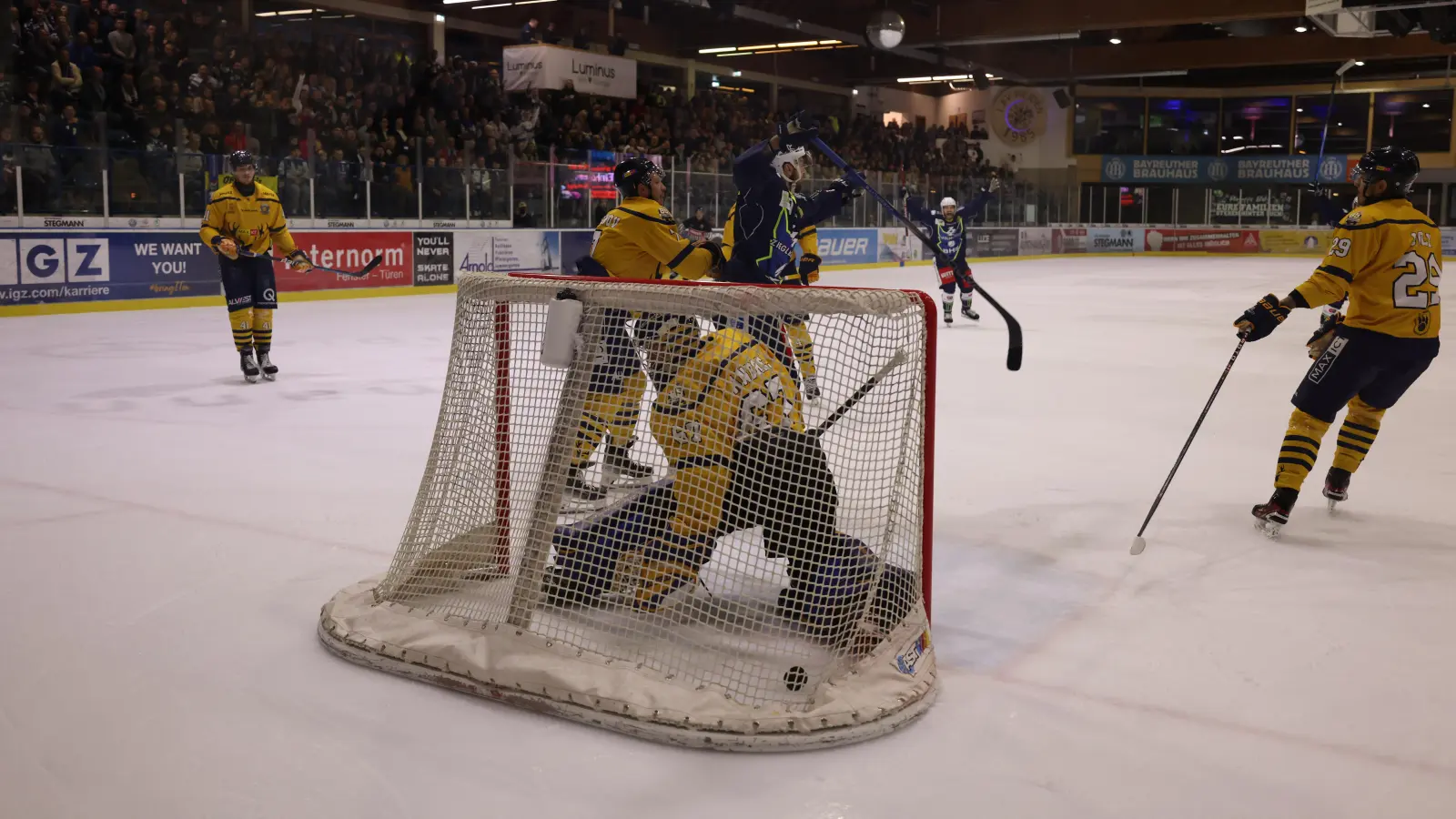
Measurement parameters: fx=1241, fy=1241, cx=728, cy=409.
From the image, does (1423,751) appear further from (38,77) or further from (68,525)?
(38,77)

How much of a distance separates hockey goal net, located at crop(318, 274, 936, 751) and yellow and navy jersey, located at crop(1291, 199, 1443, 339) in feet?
6.42

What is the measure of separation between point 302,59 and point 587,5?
22.4 feet

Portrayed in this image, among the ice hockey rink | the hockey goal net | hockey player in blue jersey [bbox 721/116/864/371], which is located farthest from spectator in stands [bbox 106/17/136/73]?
the hockey goal net

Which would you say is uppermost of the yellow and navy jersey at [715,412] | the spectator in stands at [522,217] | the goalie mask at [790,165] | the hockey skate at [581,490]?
the spectator in stands at [522,217]

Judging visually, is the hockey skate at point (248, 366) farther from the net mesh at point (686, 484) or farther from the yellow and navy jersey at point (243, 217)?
the net mesh at point (686, 484)

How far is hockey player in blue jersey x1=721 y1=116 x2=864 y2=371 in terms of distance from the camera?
4.61 meters

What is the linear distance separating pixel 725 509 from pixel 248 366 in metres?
5.49

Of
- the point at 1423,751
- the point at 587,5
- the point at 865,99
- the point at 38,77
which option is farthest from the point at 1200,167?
the point at 1423,751

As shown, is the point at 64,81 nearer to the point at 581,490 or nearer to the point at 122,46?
the point at 122,46

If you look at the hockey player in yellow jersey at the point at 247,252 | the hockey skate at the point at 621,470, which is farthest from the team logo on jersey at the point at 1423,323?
the hockey player in yellow jersey at the point at 247,252

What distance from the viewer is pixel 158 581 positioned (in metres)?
3.46

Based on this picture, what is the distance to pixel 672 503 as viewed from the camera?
3031 mm

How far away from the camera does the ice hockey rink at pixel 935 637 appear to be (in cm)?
228

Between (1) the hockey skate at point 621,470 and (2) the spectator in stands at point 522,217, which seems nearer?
(1) the hockey skate at point 621,470
